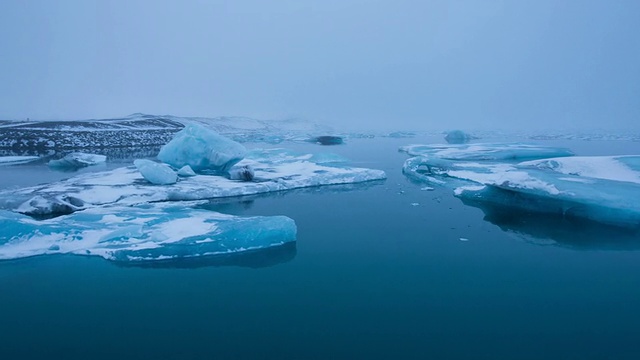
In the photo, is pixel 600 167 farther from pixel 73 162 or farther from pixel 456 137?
pixel 456 137

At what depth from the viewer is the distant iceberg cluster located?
14.4ft

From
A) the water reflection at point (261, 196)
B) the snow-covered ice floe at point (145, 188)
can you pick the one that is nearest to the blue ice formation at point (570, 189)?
the water reflection at point (261, 196)

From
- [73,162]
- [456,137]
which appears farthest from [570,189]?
[456,137]

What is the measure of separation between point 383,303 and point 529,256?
229 centimetres

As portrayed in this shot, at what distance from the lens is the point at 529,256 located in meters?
4.61

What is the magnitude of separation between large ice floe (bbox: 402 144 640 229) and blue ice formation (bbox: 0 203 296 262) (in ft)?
14.1

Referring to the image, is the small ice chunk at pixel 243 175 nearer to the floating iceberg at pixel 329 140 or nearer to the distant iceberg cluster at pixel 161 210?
the distant iceberg cluster at pixel 161 210

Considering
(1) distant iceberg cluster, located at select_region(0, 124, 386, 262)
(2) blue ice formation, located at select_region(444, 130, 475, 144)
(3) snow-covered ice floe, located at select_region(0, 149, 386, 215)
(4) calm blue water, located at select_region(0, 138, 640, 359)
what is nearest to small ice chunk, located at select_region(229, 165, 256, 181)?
(1) distant iceberg cluster, located at select_region(0, 124, 386, 262)

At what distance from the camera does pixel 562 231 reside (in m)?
5.66

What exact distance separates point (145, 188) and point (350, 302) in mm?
5595

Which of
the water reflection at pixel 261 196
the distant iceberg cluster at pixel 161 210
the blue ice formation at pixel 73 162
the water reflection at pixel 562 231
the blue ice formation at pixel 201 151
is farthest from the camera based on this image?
the blue ice formation at pixel 73 162

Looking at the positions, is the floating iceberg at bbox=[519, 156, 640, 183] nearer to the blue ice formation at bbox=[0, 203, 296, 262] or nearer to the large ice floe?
the large ice floe

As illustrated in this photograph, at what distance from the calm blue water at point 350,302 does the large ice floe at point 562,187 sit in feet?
1.74

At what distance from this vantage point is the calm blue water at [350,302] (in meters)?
2.78
